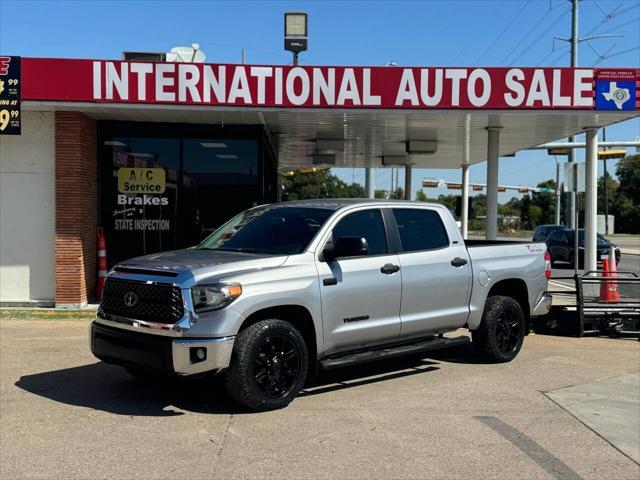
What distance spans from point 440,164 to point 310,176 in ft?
206

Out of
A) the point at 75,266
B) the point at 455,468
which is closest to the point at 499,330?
the point at 455,468

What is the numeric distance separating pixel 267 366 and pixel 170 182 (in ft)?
26.3

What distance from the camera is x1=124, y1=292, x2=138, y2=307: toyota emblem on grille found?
549 cm

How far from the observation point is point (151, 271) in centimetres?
546

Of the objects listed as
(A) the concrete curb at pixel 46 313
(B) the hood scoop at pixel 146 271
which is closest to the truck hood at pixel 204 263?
(B) the hood scoop at pixel 146 271

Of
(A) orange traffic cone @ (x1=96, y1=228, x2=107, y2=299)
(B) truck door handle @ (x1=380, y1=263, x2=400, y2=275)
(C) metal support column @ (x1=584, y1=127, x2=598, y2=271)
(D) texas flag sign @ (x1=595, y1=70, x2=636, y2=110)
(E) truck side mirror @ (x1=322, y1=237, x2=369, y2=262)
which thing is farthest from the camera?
(C) metal support column @ (x1=584, y1=127, x2=598, y2=271)

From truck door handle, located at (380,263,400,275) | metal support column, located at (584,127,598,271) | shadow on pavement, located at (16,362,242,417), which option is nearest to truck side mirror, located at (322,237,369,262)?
truck door handle, located at (380,263,400,275)

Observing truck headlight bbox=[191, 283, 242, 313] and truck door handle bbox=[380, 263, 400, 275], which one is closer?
truck headlight bbox=[191, 283, 242, 313]

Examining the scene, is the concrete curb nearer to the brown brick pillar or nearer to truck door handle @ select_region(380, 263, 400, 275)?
the brown brick pillar

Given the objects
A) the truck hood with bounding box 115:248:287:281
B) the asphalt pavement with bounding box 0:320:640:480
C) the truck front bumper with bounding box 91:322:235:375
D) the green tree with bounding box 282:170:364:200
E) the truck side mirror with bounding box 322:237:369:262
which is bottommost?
the asphalt pavement with bounding box 0:320:640:480

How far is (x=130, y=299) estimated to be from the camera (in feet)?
18.1

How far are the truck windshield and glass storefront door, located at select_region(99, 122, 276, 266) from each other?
20.2 ft

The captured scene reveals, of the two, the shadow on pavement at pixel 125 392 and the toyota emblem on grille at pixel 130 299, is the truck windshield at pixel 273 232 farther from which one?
the shadow on pavement at pixel 125 392

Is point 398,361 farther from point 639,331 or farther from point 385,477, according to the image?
point 639,331
